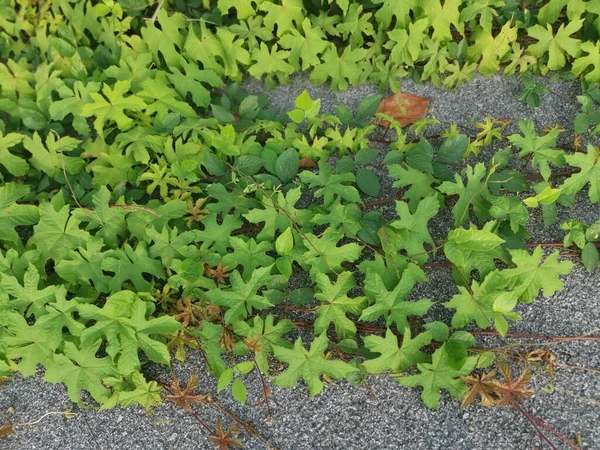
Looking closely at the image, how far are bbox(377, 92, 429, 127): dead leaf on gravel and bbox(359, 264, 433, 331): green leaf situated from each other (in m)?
0.84

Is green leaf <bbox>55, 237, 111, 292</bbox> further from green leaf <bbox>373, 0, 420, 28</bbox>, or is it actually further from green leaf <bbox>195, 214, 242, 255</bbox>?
green leaf <bbox>373, 0, 420, 28</bbox>

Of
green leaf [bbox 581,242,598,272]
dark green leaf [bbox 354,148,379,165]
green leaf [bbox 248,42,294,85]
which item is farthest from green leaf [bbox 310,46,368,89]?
green leaf [bbox 581,242,598,272]

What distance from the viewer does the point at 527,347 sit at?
6.22 feet

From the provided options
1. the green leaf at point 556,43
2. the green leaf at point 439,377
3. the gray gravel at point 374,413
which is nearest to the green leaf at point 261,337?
the gray gravel at point 374,413

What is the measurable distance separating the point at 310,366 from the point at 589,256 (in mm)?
1050

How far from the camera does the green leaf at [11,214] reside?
2.10 m

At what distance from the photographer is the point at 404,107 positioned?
8.04 feet

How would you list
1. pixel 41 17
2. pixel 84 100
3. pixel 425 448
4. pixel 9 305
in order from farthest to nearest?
pixel 41 17
pixel 84 100
pixel 9 305
pixel 425 448

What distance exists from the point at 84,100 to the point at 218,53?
61 cm

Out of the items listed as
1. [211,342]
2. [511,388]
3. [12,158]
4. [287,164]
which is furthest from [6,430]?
[511,388]

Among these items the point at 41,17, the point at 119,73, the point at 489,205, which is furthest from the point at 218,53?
the point at 489,205

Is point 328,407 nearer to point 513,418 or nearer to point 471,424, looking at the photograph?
point 471,424

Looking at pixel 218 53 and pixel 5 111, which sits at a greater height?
pixel 218 53

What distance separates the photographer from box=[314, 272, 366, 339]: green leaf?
6.10ft
